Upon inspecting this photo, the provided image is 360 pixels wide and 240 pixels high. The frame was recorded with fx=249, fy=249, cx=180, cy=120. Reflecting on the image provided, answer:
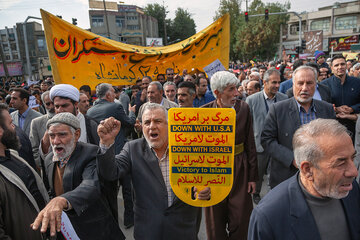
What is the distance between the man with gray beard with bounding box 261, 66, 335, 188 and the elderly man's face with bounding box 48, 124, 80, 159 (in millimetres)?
1951

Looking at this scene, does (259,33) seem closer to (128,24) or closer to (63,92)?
(128,24)

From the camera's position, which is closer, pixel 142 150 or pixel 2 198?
pixel 2 198

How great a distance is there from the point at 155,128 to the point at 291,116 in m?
1.49

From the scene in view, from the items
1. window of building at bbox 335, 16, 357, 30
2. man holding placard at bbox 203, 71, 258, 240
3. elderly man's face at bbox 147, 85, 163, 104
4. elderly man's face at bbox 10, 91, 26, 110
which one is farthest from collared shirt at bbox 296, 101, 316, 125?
window of building at bbox 335, 16, 357, 30

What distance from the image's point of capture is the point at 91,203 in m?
1.86

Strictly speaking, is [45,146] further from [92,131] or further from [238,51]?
[238,51]

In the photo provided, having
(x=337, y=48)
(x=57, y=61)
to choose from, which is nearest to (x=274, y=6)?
(x=337, y=48)

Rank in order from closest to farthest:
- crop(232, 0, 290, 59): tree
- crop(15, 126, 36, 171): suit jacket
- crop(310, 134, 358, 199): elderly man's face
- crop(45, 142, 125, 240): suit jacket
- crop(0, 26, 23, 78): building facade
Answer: crop(310, 134, 358, 199): elderly man's face
crop(45, 142, 125, 240): suit jacket
crop(15, 126, 36, 171): suit jacket
crop(232, 0, 290, 59): tree
crop(0, 26, 23, 78): building facade

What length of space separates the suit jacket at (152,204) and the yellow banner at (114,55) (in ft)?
11.9

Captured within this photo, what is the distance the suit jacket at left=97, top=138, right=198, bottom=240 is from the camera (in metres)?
1.95

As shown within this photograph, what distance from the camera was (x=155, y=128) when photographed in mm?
2021

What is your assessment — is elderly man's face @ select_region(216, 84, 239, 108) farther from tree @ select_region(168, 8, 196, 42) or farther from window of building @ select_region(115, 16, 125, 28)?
tree @ select_region(168, 8, 196, 42)

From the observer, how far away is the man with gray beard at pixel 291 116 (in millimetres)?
2568

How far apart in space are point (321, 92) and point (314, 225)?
2.83m
